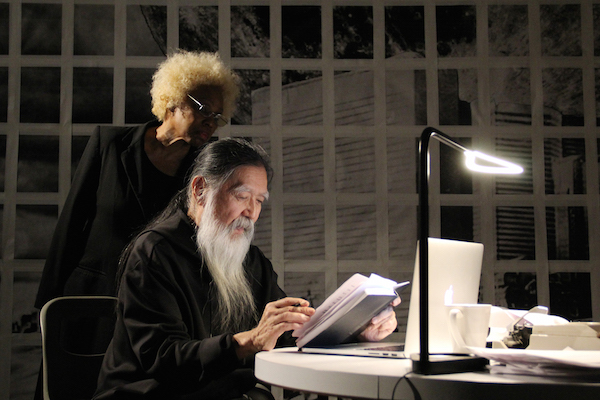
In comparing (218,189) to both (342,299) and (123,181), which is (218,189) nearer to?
(342,299)

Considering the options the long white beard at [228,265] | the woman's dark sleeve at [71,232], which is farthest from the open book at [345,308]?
the woman's dark sleeve at [71,232]

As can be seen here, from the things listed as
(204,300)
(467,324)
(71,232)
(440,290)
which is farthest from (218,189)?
(71,232)

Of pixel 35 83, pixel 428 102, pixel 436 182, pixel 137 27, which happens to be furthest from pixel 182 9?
pixel 436 182

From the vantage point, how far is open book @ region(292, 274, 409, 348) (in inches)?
50.8

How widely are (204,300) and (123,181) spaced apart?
101 centimetres

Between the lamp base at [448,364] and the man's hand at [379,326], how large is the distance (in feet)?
1.79

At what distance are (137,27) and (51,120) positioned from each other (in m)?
0.66

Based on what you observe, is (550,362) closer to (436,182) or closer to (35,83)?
(436,182)

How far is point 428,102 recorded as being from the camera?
3162 mm

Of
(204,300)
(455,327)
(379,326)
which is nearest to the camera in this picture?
(455,327)

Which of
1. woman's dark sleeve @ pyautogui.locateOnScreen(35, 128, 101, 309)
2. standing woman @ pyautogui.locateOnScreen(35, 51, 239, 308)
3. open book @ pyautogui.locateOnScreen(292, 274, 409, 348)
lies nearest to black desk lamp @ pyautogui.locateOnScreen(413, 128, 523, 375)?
open book @ pyautogui.locateOnScreen(292, 274, 409, 348)

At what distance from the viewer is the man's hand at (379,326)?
62.7 inches

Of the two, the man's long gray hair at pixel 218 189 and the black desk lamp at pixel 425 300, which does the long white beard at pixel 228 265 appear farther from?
the black desk lamp at pixel 425 300

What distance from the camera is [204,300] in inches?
67.7
